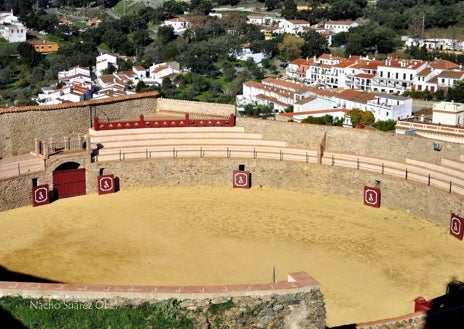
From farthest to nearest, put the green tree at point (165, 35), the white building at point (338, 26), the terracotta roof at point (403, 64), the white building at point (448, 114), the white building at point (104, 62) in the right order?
the white building at point (338, 26), the green tree at point (165, 35), the white building at point (104, 62), the terracotta roof at point (403, 64), the white building at point (448, 114)

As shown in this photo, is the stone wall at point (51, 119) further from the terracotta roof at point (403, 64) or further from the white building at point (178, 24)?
the white building at point (178, 24)

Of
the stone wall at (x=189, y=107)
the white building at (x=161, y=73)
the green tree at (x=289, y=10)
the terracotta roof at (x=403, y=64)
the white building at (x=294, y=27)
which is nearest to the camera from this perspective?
the stone wall at (x=189, y=107)

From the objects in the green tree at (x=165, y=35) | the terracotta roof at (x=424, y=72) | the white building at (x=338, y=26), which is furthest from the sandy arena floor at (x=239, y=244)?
the white building at (x=338, y=26)

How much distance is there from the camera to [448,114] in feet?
128

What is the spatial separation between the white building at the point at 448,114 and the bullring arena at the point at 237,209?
47.9 feet

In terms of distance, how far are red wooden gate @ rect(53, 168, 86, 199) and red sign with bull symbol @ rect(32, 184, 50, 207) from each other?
0.53 meters

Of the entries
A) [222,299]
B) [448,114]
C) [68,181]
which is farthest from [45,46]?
[222,299]

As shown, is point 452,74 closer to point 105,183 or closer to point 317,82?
Result: point 317,82

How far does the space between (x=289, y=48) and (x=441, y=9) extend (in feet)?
101

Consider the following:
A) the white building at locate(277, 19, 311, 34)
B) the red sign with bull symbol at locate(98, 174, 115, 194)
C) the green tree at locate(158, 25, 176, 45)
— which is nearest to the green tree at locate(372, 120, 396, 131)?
the red sign with bull symbol at locate(98, 174, 115, 194)

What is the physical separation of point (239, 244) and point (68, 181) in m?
8.13

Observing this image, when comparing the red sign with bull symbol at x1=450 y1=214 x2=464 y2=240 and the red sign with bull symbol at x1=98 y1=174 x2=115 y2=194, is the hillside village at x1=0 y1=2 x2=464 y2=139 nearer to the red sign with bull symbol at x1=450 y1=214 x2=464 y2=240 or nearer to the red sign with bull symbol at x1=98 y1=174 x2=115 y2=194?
the red sign with bull symbol at x1=98 y1=174 x2=115 y2=194

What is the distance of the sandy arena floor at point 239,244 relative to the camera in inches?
722

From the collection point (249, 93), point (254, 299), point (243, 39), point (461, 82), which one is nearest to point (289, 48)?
point (243, 39)
